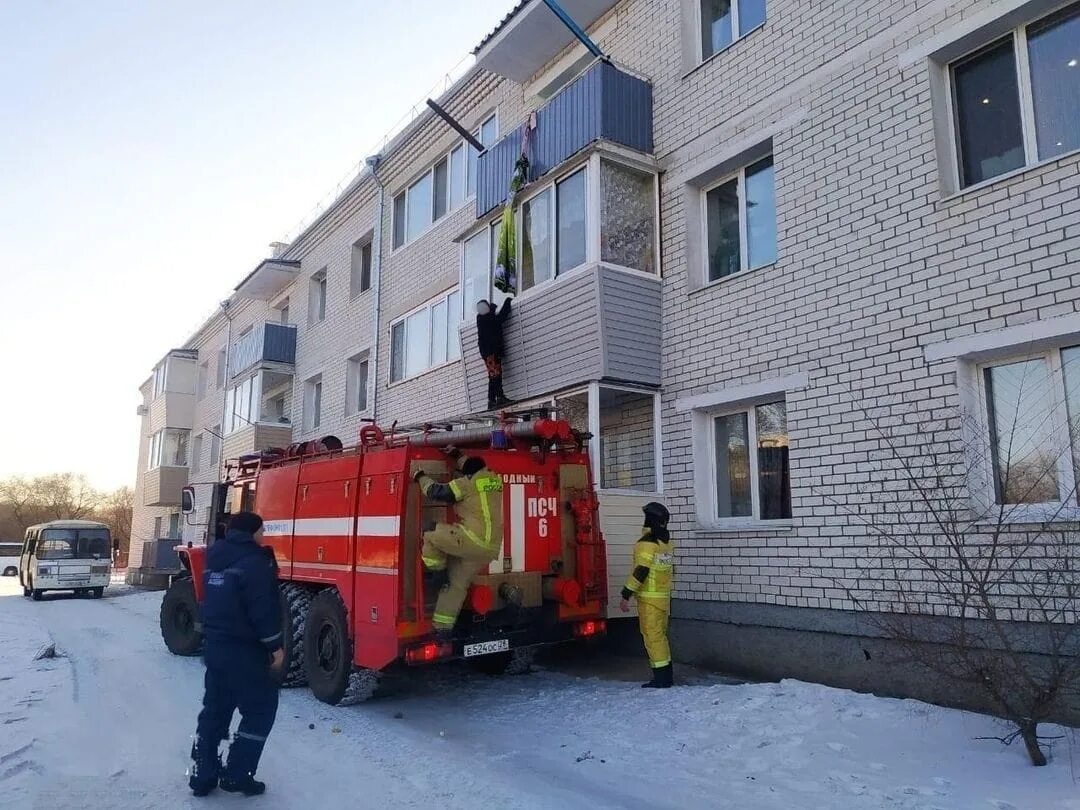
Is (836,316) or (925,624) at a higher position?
(836,316)

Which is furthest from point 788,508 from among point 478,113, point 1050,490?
point 478,113

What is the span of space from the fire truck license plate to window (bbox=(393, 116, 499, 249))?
30.6ft

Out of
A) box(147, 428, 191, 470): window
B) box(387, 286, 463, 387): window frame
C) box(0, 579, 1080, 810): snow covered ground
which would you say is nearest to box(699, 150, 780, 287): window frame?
box(387, 286, 463, 387): window frame

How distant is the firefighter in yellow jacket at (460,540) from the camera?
6.72m

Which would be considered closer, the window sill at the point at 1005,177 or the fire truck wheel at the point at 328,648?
the window sill at the point at 1005,177

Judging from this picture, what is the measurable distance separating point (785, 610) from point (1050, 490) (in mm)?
2675

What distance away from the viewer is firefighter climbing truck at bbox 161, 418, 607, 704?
6867 millimetres

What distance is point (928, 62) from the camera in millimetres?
7289

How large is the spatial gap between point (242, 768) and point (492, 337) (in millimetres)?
7132

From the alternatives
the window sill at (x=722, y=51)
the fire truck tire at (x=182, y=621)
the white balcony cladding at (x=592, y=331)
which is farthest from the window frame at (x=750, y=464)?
the fire truck tire at (x=182, y=621)

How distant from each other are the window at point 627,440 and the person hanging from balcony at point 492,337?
154cm

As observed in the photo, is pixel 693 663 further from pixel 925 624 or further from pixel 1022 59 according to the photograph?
pixel 1022 59

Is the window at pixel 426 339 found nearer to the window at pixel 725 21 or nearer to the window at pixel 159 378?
the window at pixel 725 21

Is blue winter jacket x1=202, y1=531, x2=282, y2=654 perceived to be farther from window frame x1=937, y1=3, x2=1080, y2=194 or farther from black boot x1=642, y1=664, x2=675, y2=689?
window frame x1=937, y1=3, x2=1080, y2=194
